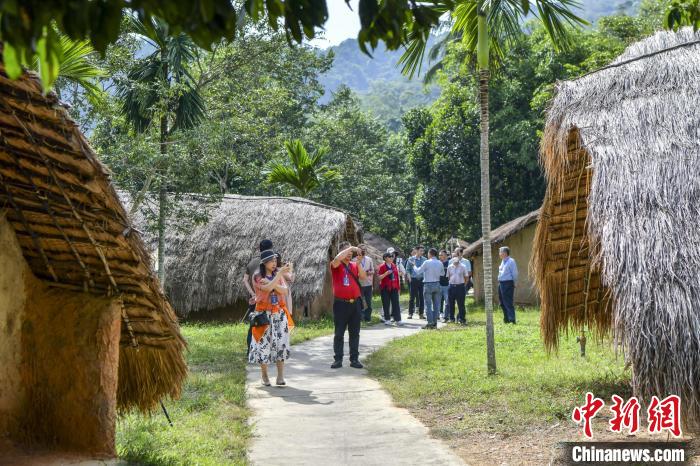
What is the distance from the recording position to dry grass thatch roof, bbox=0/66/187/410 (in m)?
4.45

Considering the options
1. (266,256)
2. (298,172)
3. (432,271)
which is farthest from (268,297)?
(298,172)

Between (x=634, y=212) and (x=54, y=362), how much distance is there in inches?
191

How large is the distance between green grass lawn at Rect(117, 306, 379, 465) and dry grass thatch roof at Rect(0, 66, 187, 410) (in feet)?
1.53

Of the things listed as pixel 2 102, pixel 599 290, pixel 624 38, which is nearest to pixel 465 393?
pixel 599 290

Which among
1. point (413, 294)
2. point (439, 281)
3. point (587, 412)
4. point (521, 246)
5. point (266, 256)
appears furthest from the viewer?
point (521, 246)

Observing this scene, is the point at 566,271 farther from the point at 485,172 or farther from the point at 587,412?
the point at 587,412

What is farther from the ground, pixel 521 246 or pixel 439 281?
pixel 521 246

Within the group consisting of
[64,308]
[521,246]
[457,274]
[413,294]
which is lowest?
[64,308]

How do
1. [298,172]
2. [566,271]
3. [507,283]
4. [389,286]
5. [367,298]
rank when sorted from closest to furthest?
[566,271] < [507,283] < [367,298] < [389,286] < [298,172]

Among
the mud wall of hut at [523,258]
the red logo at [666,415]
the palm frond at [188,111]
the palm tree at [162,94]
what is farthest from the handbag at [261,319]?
the mud wall of hut at [523,258]

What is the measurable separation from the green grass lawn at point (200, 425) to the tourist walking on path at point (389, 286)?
754 centimetres

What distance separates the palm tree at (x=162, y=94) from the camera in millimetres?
12977

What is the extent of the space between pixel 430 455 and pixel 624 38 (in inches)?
886

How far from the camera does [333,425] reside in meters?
7.26
